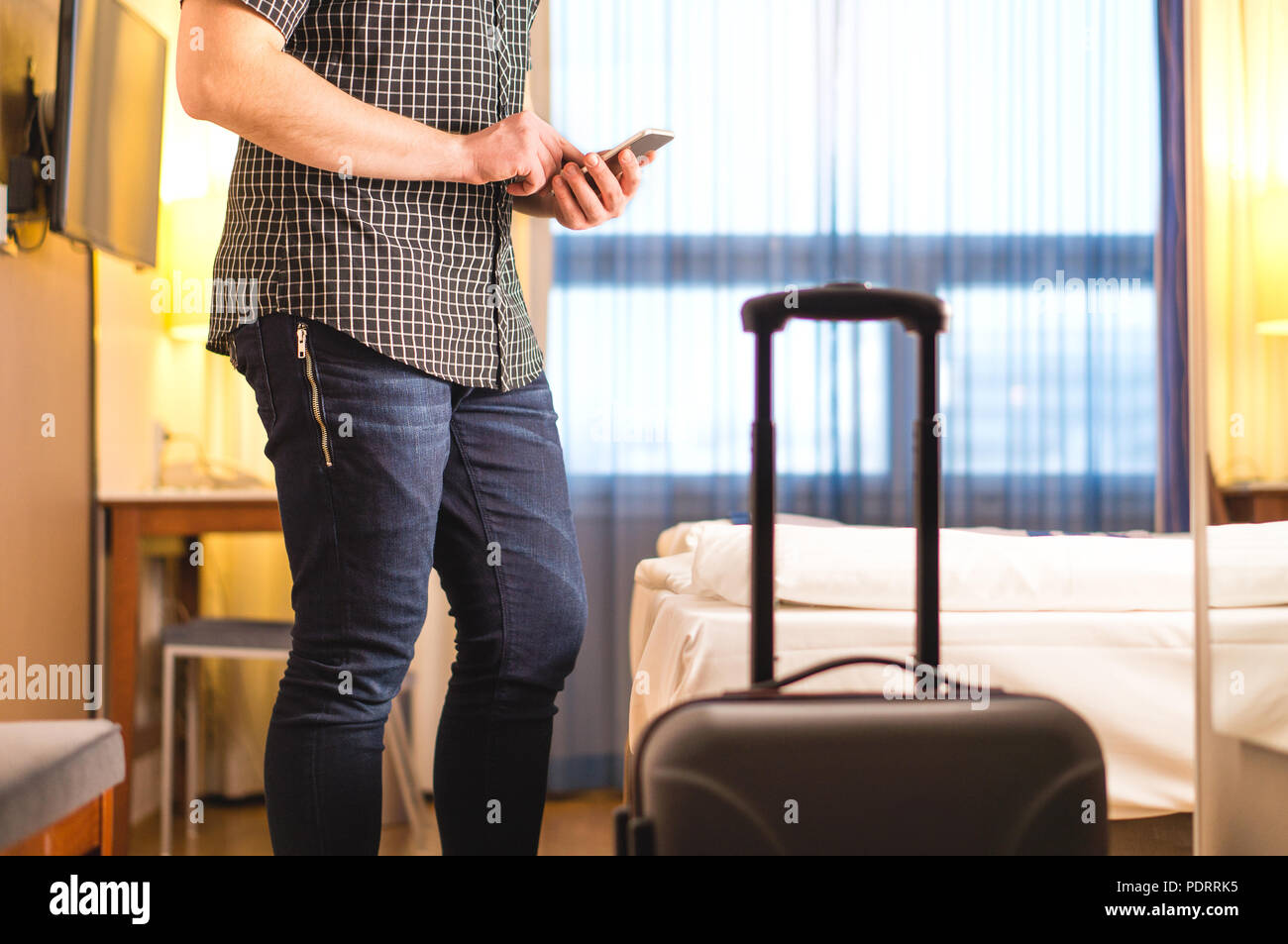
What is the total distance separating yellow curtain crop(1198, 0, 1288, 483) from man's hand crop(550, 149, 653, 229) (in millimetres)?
467

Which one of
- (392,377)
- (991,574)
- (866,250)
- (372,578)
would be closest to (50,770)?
(372,578)

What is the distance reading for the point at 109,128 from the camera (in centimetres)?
174

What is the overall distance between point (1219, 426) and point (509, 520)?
22.2 inches

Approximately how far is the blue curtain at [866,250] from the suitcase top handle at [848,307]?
6.16ft

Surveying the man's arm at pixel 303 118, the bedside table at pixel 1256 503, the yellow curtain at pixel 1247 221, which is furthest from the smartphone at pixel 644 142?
the bedside table at pixel 1256 503

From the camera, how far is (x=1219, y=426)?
28.4 inches

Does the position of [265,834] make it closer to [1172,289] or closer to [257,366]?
[257,366]

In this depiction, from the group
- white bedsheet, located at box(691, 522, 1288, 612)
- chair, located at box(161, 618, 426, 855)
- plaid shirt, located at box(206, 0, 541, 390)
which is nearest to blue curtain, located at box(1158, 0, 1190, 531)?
white bedsheet, located at box(691, 522, 1288, 612)

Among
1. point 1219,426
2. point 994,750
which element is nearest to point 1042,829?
point 994,750

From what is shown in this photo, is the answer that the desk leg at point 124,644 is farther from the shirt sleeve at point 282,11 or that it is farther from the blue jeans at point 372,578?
the shirt sleeve at point 282,11

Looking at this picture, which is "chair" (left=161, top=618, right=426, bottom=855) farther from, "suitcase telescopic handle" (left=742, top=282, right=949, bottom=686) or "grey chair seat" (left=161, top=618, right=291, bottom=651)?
"suitcase telescopic handle" (left=742, top=282, right=949, bottom=686)

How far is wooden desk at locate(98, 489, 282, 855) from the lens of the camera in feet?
5.82
